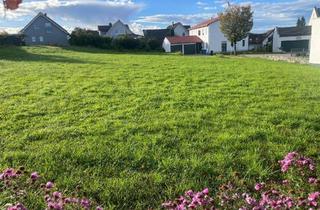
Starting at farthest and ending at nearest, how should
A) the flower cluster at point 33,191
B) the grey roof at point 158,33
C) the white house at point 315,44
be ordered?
the grey roof at point 158,33 < the white house at point 315,44 < the flower cluster at point 33,191

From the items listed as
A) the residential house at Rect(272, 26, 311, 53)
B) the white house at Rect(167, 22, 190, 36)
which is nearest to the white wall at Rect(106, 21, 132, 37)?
the white house at Rect(167, 22, 190, 36)

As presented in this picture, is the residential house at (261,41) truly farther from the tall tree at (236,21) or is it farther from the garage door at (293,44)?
the tall tree at (236,21)

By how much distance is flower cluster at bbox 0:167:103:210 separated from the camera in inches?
107

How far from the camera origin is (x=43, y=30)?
5278cm

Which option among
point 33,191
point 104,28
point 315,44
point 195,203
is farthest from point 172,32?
point 195,203

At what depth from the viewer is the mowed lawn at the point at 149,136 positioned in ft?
12.0

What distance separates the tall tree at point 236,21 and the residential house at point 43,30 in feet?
77.2

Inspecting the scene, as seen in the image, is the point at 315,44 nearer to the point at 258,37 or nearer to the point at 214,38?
the point at 214,38

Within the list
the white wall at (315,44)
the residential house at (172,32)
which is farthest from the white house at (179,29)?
the white wall at (315,44)

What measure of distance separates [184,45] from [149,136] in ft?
169

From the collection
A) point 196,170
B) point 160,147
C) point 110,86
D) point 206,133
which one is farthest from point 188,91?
point 196,170

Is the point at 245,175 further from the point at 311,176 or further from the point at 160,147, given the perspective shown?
the point at 160,147

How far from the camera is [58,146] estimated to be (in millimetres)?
4449

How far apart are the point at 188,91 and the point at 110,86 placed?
2.11 metres
